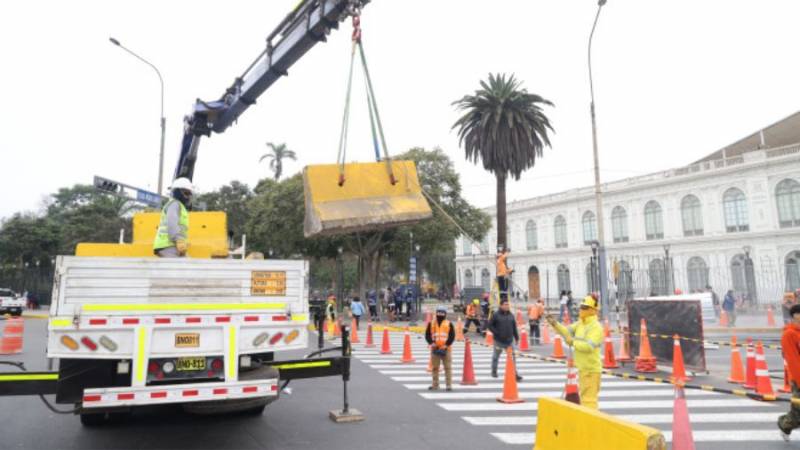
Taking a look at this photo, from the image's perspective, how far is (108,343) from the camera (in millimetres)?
5258

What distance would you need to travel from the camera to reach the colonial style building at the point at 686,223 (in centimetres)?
4247

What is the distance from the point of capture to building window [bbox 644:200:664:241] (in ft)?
168

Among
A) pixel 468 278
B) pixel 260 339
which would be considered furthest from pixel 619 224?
pixel 260 339

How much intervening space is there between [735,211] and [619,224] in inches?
432

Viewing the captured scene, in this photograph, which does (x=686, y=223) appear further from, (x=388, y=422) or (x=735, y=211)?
(x=388, y=422)

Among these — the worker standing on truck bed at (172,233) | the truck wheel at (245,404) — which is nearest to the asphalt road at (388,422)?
the truck wheel at (245,404)

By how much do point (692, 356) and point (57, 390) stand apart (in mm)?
11173

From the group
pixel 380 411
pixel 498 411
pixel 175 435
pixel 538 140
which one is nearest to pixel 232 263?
pixel 175 435

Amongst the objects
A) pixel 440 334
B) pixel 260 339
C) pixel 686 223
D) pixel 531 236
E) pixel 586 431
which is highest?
pixel 531 236

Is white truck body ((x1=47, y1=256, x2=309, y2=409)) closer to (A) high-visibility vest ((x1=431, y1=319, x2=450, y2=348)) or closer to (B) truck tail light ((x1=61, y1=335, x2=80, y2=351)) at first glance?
(B) truck tail light ((x1=61, y1=335, x2=80, y2=351))

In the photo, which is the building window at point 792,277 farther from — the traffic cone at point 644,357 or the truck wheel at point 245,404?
the truck wheel at point 245,404

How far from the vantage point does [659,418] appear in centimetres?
768

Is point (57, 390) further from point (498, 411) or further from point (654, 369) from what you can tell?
point (654, 369)

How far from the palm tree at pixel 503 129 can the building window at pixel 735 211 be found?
982 inches
